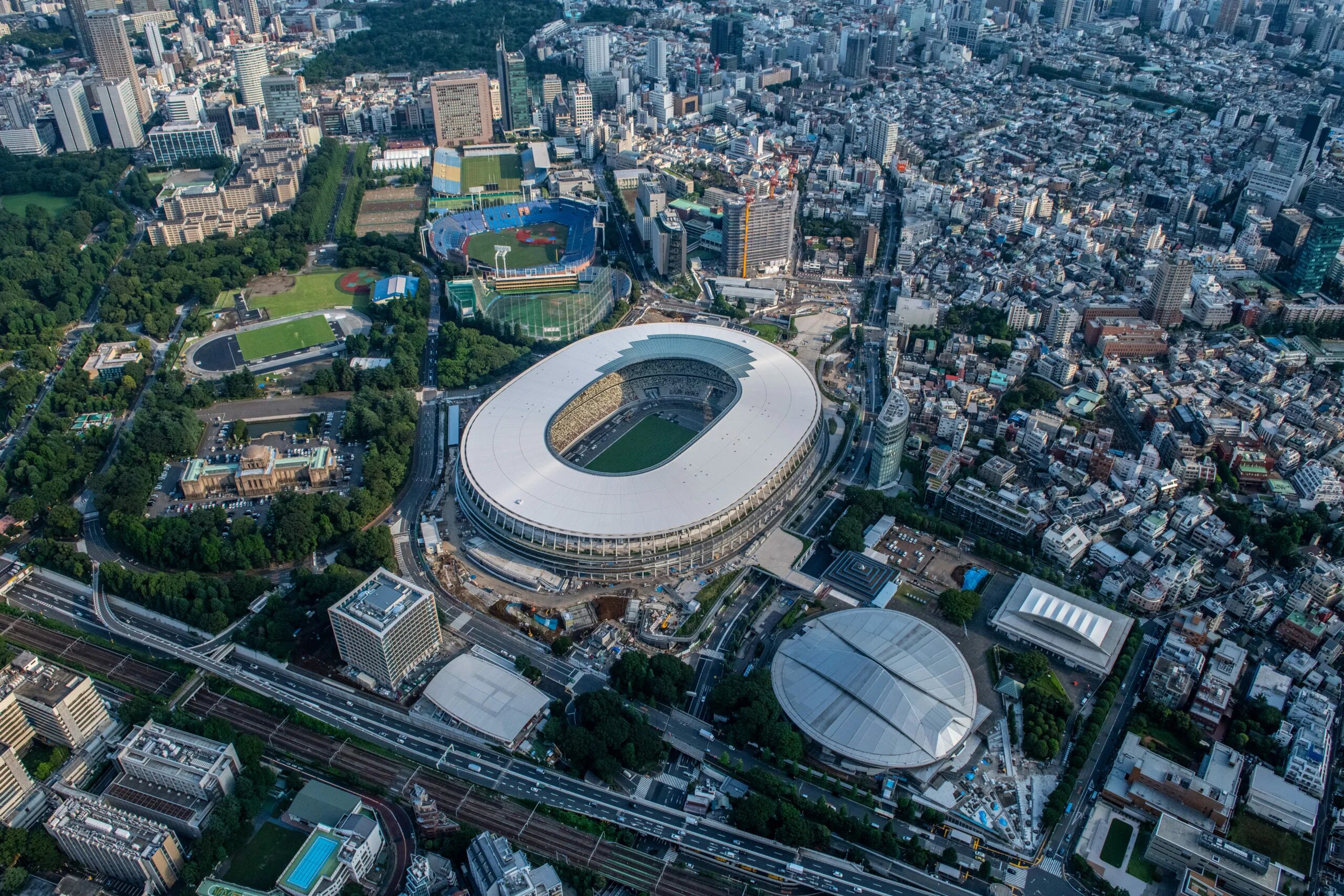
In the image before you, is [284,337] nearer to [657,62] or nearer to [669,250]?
[669,250]

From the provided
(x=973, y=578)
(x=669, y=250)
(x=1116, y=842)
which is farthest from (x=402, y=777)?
(x=669, y=250)

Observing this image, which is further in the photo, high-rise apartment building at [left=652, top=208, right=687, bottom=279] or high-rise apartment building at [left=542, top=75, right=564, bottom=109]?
high-rise apartment building at [left=542, top=75, right=564, bottom=109]

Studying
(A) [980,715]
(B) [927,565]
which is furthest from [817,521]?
(A) [980,715]

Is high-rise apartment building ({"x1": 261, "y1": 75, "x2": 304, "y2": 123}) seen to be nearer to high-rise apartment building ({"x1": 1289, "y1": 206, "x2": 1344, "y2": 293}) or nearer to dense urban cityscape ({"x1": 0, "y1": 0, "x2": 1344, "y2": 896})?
dense urban cityscape ({"x1": 0, "y1": 0, "x2": 1344, "y2": 896})

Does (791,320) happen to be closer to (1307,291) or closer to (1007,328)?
(1007,328)

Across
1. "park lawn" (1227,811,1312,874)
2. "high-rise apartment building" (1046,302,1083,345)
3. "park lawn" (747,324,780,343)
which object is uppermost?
"high-rise apartment building" (1046,302,1083,345)

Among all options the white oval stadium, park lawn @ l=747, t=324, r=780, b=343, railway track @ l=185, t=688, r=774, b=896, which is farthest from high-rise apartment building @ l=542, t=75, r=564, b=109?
railway track @ l=185, t=688, r=774, b=896
